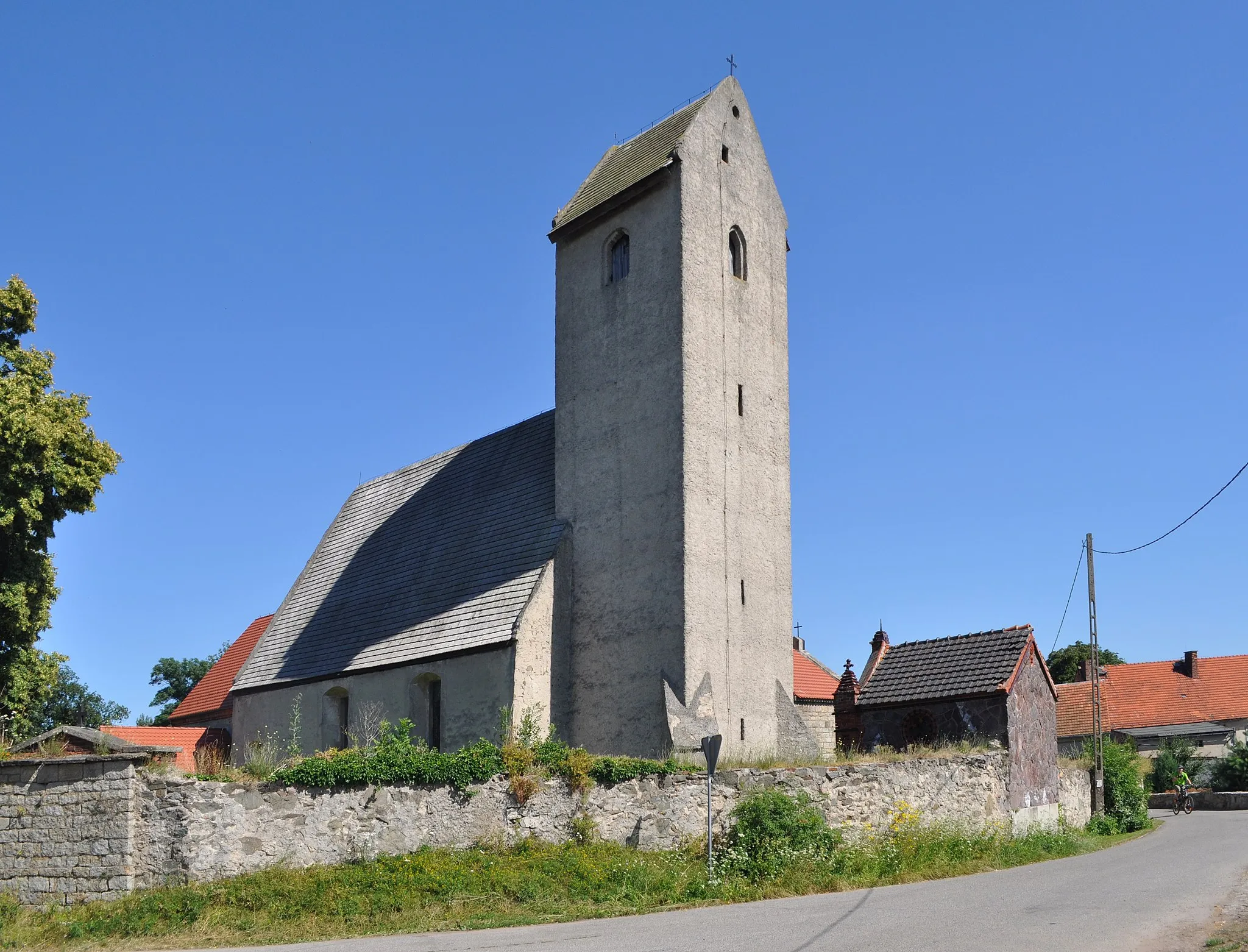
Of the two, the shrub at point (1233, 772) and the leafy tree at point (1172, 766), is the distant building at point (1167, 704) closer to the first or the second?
the leafy tree at point (1172, 766)

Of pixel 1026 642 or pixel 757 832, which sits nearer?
pixel 757 832

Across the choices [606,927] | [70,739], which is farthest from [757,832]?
[70,739]

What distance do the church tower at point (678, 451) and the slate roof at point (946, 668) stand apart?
434 centimetres

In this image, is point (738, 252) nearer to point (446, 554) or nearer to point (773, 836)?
point (446, 554)

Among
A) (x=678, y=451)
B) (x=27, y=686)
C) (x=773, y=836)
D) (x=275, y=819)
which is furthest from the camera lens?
(x=27, y=686)

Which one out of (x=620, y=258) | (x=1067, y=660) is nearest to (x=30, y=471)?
(x=620, y=258)

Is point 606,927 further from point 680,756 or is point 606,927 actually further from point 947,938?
point 680,756

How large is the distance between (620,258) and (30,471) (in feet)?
47.8

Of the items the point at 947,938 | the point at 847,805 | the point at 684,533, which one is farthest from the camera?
the point at 684,533

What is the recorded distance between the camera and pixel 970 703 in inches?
1044

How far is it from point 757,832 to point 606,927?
473cm

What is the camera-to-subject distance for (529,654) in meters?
24.6

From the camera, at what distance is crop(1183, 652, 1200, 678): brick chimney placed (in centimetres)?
5731

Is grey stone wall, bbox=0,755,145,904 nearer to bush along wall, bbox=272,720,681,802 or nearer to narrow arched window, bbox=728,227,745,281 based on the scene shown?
bush along wall, bbox=272,720,681,802
